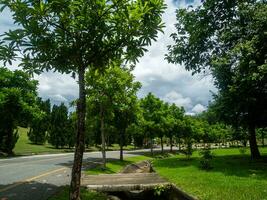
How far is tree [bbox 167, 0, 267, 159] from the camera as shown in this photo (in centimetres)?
2277

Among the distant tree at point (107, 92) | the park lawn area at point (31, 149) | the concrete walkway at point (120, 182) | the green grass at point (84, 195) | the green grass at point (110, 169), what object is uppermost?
the distant tree at point (107, 92)

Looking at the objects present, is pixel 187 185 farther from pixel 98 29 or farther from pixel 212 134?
pixel 212 134

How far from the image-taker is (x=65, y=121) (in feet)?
230

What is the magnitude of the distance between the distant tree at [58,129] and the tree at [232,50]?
43229 mm

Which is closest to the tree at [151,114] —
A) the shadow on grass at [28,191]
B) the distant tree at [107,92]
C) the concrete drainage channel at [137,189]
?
the distant tree at [107,92]

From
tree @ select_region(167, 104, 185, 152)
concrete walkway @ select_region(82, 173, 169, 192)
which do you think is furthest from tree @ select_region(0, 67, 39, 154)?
concrete walkway @ select_region(82, 173, 169, 192)

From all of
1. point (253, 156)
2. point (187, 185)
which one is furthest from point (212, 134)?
point (187, 185)

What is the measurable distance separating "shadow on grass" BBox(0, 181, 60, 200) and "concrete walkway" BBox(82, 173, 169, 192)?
1.45 metres

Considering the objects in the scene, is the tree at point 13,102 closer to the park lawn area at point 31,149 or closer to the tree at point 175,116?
the park lawn area at point 31,149

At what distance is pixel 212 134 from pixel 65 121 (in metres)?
41.2

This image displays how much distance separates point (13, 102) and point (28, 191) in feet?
103

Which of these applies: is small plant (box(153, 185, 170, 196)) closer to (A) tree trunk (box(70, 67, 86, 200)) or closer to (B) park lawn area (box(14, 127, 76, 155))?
(A) tree trunk (box(70, 67, 86, 200))

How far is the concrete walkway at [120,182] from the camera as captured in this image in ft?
44.0

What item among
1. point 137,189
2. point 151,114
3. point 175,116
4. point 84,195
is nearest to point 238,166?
point 137,189
